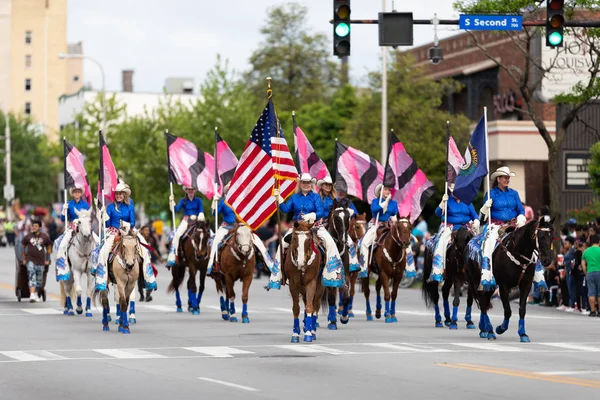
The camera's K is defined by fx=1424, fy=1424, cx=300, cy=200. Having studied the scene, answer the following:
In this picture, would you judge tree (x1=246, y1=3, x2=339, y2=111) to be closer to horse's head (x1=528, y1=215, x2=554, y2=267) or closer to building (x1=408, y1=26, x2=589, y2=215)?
building (x1=408, y1=26, x2=589, y2=215)

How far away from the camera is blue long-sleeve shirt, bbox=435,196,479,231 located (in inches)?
976

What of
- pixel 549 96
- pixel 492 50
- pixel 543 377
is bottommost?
pixel 543 377

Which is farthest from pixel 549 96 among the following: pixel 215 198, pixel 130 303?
pixel 130 303

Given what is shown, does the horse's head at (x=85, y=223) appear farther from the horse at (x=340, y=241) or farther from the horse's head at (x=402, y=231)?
the horse's head at (x=402, y=231)

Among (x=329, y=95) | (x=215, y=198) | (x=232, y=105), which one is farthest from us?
(x=329, y=95)

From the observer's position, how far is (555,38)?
24.4 m

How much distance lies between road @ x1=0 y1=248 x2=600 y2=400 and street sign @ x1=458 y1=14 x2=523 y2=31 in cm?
531

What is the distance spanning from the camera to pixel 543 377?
1605cm

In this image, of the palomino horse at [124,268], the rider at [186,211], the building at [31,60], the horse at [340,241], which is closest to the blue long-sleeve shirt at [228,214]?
the rider at [186,211]

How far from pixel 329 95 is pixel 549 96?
A: 1917 inches

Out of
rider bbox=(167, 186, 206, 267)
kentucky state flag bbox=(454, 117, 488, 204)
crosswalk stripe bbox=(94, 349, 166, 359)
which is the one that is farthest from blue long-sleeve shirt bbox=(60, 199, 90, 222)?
crosswalk stripe bbox=(94, 349, 166, 359)

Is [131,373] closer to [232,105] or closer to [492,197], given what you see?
[492,197]

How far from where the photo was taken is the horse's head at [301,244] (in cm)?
2123

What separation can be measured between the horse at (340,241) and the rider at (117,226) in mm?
3131
